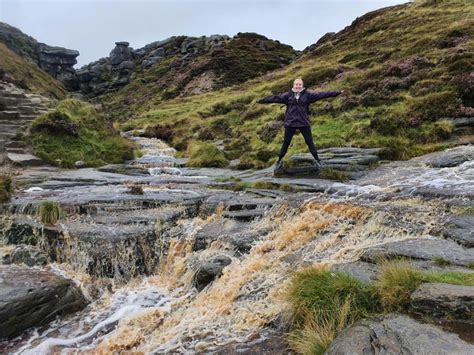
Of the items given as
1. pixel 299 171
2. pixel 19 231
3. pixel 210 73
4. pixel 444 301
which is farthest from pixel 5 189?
pixel 210 73

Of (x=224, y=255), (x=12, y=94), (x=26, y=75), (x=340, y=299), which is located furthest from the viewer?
(x=26, y=75)

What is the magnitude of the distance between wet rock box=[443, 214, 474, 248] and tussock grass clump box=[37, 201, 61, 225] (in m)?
10.2

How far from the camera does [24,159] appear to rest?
20469 mm

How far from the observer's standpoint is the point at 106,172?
835 inches

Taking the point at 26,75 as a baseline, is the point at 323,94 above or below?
below

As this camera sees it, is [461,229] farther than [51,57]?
No

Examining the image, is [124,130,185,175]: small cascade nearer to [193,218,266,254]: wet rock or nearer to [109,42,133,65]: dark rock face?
[193,218,266,254]: wet rock

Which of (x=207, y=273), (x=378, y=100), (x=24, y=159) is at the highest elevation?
(x=24, y=159)

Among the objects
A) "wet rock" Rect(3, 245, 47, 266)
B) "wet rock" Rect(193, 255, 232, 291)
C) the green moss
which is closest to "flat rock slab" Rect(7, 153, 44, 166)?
"wet rock" Rect(3, 245, 47, 266)

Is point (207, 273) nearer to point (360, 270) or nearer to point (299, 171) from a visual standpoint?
point (360, 270)

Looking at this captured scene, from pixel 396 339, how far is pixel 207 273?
5079mm

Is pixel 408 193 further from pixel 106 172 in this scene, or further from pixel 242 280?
pixel 106 172

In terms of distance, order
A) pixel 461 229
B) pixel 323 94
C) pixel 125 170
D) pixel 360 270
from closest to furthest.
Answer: pixel 360 270 < pixel 461 229 < pixel 323 94 < pixel 125 170

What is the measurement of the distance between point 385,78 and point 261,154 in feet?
38.0
